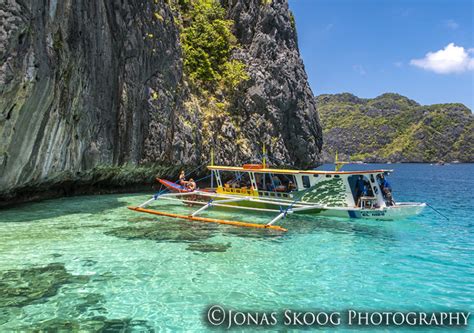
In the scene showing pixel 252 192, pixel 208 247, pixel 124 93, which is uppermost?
pixel 124 93

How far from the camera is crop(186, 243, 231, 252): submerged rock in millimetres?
11965

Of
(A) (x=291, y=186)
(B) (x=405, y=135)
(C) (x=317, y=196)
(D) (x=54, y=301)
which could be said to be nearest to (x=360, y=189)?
(C) (x=317, y=196)

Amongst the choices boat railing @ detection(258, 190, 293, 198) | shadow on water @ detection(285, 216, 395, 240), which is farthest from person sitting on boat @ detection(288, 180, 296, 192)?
shadow on water @ detection(285, 216, 395, 240)

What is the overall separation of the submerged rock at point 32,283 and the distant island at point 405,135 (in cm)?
14904

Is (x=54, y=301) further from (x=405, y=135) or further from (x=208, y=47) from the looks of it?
(x=405, y=135)

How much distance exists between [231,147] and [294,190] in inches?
715

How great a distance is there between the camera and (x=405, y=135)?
167125 millimetres

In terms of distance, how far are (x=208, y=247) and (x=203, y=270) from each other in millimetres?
2479

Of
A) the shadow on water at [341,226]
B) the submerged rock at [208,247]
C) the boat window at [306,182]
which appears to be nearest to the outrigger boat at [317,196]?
the boat window at [306,182]

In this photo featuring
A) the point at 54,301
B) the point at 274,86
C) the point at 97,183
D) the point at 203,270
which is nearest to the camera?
the point at 54,301

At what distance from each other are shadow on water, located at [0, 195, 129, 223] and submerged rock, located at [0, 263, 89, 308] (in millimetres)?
8019

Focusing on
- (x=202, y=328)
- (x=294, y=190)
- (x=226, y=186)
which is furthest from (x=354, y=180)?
(x=202, y=328)

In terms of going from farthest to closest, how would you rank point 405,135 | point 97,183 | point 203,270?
1. point 405,135
2. point 97,183
3. point 203,270

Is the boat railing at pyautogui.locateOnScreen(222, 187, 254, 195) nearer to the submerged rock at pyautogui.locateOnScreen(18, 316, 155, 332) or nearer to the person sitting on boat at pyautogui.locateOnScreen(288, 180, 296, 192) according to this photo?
the person sitting on boat at pyautogui.locateOnScreen(288, 180, 296, 192)
